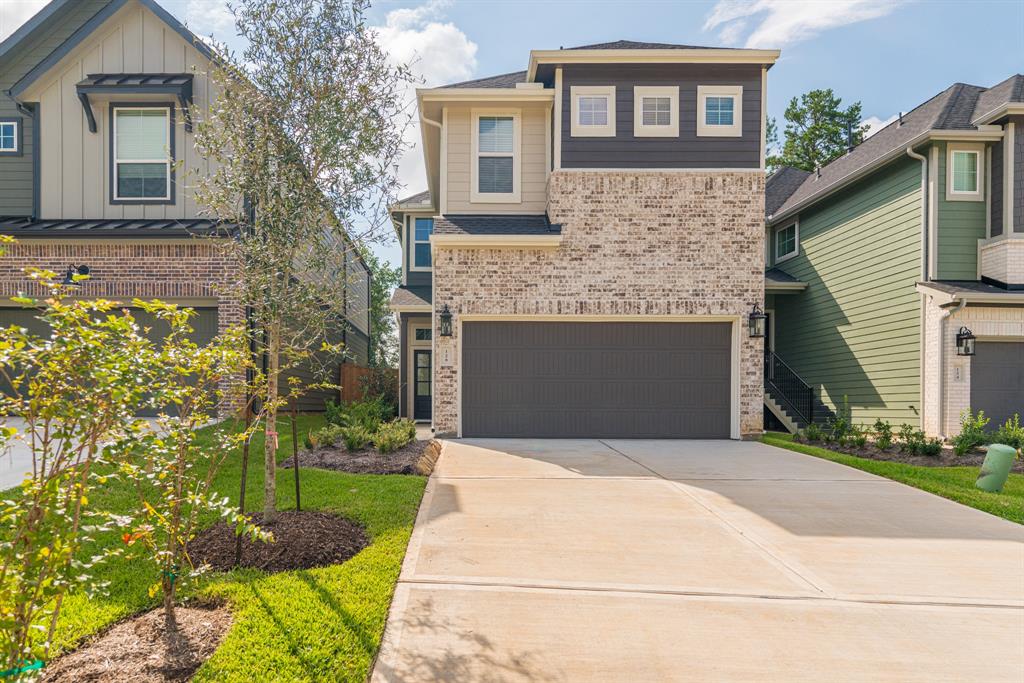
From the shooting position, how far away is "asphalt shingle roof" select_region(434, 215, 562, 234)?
35.6 ft

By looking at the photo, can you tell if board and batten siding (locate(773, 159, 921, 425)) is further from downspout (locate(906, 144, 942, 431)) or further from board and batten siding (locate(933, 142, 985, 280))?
board and batten siding (locate(933, 142, 985, 280))

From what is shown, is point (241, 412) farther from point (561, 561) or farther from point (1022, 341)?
point (1022, 341)

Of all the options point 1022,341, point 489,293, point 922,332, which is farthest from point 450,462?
point 1022,341

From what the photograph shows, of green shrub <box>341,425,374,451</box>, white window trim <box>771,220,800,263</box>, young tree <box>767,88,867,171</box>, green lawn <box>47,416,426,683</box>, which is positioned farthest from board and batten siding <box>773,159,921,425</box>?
young tree <box>767,88,867,171</box>

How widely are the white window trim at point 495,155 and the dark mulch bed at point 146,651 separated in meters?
9.47

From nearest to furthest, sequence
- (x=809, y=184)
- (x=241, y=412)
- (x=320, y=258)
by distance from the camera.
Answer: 1. (x=241, y=412)
2. (x=320, y=258)
3. (x=809, y=184)

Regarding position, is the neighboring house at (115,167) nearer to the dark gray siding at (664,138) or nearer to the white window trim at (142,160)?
the white window trim at (142,160)

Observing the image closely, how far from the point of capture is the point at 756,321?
10.8m

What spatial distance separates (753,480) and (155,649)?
20.9ft

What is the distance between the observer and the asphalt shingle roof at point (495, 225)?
1085 cm

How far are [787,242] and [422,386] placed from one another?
10815 mm

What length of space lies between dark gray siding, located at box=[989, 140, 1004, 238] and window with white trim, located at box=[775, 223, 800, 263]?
4647 millimetres

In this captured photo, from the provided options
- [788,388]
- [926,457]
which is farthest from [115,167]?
[788,388]

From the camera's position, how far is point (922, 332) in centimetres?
1107
